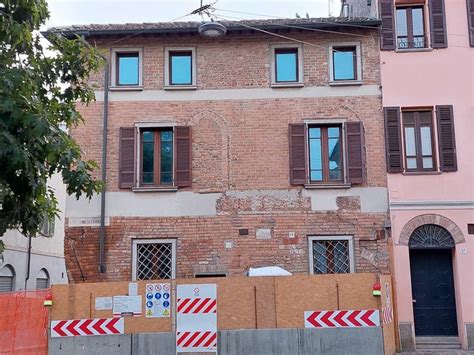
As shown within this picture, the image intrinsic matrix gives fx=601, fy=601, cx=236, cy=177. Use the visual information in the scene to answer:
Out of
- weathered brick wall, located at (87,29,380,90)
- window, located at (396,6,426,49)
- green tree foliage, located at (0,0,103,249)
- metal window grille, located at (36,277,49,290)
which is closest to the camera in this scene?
green tree foliage, located at (0,0,103,249)

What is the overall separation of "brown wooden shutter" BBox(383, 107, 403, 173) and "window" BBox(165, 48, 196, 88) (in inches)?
212

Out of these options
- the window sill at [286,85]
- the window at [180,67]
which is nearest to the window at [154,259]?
the window at [180,67]

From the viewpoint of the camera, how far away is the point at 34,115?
6289mm

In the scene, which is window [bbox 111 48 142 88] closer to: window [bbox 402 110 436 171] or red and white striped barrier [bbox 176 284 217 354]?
red and white striped barrier [bbox 176 284 217 354]

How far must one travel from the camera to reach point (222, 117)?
54.0 feet

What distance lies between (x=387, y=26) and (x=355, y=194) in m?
4.72

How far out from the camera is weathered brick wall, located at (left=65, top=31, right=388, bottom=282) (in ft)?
51.8

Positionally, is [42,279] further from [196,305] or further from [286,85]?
[196,305]

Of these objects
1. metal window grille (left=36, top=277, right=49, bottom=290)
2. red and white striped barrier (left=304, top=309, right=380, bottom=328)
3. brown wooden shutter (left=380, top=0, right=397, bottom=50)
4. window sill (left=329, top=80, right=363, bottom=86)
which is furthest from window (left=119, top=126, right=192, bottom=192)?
metal window grille (left=36, top=277, right=49, bottom=290)

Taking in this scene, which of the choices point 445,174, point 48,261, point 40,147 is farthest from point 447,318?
point 48,261

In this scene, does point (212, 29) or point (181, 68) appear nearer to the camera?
point (212, 29)

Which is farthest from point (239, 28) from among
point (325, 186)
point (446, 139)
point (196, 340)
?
point (196, 340)

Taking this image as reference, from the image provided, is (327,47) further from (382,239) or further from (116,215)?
(116,215)

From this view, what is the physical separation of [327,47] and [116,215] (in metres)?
7.39
